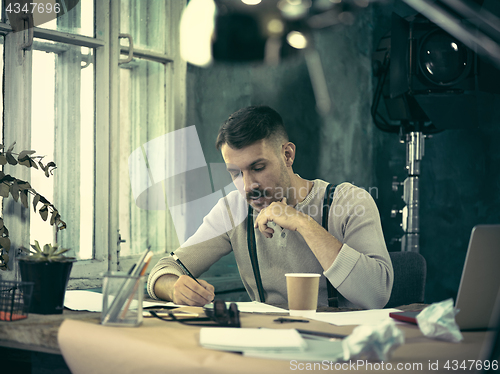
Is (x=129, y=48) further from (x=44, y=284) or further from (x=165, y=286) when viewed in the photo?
(x=44, y=284)

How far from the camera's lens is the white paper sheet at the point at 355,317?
0.87 m

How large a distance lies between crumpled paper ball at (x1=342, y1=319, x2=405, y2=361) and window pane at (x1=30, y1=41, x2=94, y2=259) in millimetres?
1580

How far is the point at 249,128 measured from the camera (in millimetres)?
1556

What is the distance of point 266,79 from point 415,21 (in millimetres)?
844

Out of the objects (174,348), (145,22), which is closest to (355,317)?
(174,348)

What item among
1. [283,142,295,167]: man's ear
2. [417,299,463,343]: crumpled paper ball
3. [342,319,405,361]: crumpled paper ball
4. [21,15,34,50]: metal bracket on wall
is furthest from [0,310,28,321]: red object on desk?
[21,15,34,50]: metal bracket on wall

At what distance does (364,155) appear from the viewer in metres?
3.06

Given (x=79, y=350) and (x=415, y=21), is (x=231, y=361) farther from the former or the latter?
(x=415, y=21)

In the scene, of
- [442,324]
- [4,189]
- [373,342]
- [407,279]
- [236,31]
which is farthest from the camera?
[236,31]

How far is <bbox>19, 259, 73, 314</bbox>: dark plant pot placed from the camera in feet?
2.97

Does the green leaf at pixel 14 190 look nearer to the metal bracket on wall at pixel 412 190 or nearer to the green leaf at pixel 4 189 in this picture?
the green leaf at pixel 4 189

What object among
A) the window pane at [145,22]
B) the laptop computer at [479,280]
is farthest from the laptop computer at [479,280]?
the window pane at [145,22]

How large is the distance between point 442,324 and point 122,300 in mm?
507

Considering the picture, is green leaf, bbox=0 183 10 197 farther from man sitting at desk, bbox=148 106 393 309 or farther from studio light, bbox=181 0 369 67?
studio light, bbox=181 0 369 67
